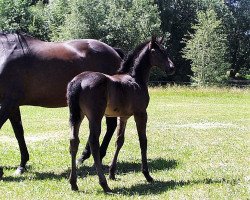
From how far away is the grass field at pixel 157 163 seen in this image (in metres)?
6.98

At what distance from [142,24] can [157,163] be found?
42298 millimetres

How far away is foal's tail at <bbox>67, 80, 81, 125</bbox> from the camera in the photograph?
6.95 metres

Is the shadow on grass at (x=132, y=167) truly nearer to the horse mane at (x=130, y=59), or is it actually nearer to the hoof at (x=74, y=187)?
the hoof at (x=74, y=187)

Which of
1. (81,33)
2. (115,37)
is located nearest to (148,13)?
(115,37)

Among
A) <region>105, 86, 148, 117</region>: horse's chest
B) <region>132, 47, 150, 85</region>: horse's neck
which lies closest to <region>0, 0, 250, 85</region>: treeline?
<region>132, 47, 150, 85</region>: horse's neck

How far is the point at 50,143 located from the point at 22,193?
5.55m

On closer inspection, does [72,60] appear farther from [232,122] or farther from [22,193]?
[232,122]

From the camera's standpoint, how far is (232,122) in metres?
18.2

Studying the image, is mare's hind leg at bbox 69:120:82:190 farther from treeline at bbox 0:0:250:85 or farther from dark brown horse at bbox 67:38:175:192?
treeline at bbox 0:0:250:85

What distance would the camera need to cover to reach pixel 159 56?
7891 mm

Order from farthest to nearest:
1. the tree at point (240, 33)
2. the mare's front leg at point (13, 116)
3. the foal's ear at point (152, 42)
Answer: the tree at point (240, 33)
the mare's front leg at point (13, 116)
the foal's ear at point (152, 42)

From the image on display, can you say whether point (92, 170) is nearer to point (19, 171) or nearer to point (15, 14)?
point (19, 171)

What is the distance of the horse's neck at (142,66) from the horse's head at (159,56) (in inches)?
4.2

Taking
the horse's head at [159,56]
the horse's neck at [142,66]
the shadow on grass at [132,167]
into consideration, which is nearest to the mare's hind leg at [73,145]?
the shadow on grass at [132,167]
